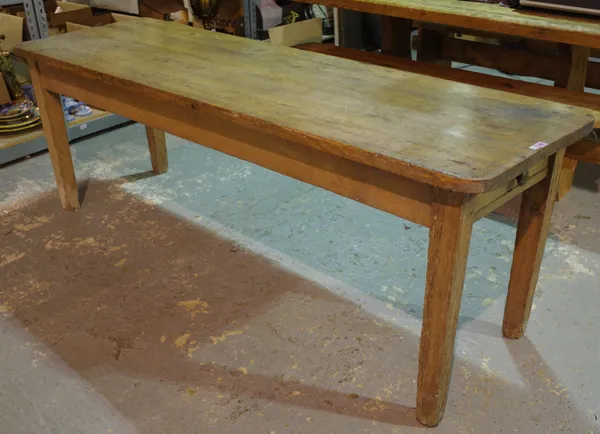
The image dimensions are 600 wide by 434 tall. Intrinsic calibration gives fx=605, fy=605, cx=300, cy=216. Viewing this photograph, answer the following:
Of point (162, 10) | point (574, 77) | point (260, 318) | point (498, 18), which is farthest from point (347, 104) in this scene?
point (162, 10)

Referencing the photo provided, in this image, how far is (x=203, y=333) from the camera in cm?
Answer: 174

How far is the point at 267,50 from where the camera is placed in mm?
1998

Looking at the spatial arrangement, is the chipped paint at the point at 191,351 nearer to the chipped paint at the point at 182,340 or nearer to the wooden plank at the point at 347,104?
the chipped paint at the point at 182,340

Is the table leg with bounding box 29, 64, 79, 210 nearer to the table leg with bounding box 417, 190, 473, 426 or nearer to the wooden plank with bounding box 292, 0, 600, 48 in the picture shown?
the wooden plank with bounding box 292, 0, 600, 48

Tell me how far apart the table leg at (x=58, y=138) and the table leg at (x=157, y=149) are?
15.1 inches

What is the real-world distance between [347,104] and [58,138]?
1.32 m

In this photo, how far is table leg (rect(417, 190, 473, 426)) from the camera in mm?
1178

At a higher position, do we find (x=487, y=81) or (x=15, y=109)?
(x=487, y=81)

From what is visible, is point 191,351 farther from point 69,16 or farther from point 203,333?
point 69,16

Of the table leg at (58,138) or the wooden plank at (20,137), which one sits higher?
the table leg at (58,138)

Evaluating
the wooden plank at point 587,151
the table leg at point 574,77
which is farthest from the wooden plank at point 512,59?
the wooden plank at point 587,151

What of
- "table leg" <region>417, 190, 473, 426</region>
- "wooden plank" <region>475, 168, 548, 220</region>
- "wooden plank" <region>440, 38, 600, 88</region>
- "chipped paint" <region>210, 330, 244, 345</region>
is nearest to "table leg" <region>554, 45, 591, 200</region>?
"wooden plank" <region>440, 38, 600, 88</region>

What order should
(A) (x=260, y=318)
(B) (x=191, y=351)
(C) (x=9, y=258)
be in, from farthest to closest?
(C) (x=9, y=258) < (A) (x=260, y=318) < (B) (x=191, y=351)

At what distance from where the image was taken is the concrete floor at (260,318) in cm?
148
